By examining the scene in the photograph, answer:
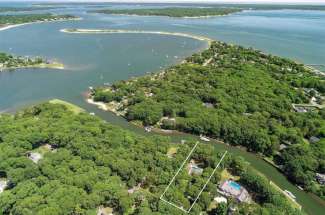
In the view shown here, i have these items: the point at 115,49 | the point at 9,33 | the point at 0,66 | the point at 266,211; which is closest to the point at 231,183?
the point at 266,211

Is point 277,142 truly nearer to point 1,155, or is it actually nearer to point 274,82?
point 274,82

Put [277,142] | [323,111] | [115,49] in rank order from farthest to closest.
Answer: [115,49], [323,111], [277,142]

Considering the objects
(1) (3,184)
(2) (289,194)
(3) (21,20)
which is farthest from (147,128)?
(3) (21,20)

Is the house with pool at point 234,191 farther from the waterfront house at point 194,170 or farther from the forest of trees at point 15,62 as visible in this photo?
the forest of trees at point 15,62

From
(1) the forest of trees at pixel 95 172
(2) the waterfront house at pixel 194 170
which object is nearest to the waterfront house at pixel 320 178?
(1) the forest of trees at pixel 95 172

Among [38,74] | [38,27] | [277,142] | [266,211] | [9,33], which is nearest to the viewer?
[266,211]
